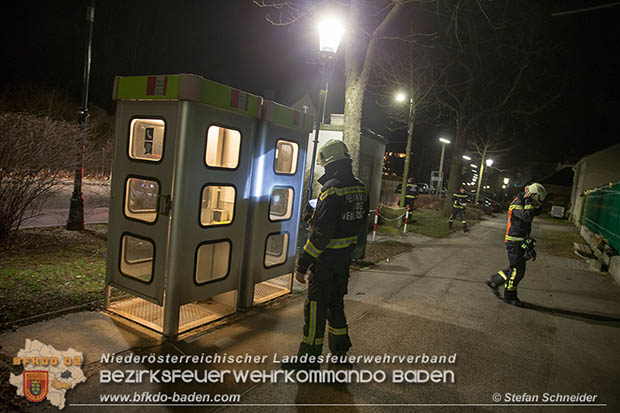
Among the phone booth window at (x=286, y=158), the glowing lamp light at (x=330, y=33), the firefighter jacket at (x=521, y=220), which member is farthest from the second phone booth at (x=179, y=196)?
the firefighter jacket at (x=521, y=220)

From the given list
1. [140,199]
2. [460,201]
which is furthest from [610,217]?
[140,199]

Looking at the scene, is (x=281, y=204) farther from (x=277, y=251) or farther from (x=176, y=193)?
(x=176, y=193)

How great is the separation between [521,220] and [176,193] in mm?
5436

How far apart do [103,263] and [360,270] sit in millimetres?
4769

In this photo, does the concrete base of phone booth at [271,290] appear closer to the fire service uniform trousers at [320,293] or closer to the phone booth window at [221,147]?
the fire service uniform trousers at [320,293]

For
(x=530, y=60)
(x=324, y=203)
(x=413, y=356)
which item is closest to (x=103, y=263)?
(x=324, y=203)

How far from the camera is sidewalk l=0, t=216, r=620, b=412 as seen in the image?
11.1ft

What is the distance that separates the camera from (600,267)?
999 centimetres

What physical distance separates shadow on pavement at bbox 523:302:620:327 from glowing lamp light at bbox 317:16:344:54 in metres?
5.99

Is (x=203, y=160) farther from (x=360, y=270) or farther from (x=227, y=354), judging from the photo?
(x=360, y=270)

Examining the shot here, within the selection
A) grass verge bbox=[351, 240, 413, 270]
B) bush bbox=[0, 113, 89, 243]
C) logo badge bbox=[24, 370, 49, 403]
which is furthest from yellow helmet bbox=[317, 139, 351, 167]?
bush bbox=[0, 113, 89, 243]

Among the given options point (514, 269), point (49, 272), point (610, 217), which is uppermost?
point (610, 217)

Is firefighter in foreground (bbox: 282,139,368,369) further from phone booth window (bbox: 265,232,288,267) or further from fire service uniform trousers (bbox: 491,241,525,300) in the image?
fire service uniform trousers (bbox: 491,241,525,300)

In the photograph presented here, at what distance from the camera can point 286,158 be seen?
5996mm
